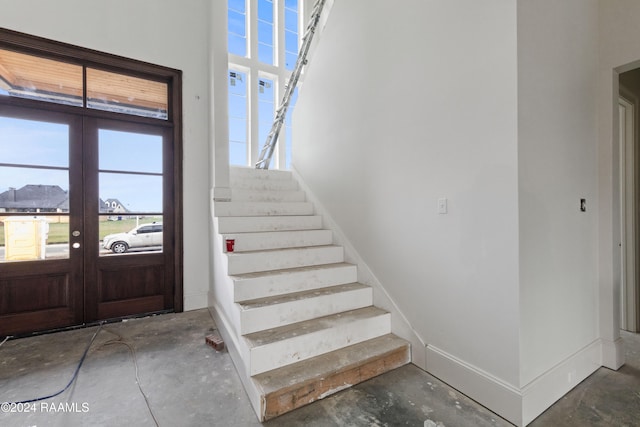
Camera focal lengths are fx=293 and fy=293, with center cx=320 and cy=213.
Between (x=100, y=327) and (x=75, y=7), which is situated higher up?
(x=75, y=7)

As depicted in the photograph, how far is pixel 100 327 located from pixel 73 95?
8.26 feet

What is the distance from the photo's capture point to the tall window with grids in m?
5.05

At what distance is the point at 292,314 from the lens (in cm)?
235

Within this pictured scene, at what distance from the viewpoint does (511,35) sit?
5.43 feet

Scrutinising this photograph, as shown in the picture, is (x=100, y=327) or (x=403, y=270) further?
(x=100, y=327)

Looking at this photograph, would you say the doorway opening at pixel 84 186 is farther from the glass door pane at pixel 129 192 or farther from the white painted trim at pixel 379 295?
the white painted trim at pixel 379 295

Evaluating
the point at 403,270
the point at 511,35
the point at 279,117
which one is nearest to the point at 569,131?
the point at 511,35

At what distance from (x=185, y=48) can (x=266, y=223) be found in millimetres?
2491

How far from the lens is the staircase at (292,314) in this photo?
1926 mm

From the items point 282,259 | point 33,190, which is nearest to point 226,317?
point 282,259

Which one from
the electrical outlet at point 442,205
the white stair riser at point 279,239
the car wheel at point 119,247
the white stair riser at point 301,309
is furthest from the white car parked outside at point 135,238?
the electrical outlet at point 442,205

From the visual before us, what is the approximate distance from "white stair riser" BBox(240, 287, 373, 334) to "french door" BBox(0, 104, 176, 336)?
1.96 metres

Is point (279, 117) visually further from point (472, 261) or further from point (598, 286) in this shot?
point (598, 286)

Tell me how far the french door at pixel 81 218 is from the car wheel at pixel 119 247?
3cm
